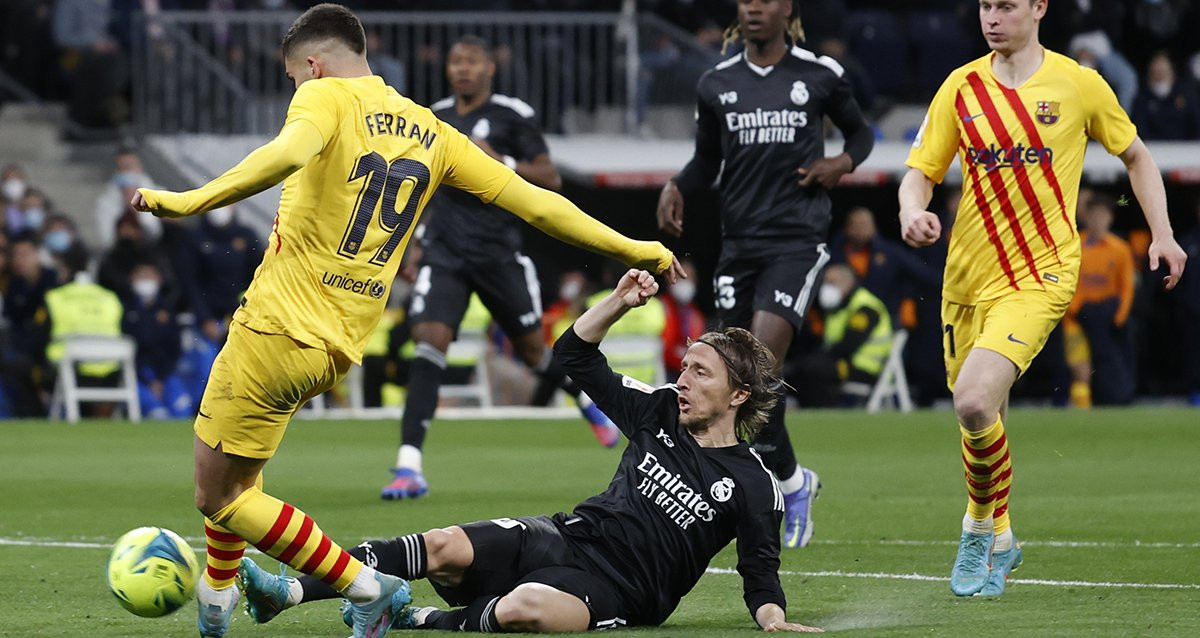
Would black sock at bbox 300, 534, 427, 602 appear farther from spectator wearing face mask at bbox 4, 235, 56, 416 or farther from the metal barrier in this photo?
the metal barrier

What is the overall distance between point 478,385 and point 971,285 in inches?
517

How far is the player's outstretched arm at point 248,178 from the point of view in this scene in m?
5.87

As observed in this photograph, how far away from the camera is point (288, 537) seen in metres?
6.49

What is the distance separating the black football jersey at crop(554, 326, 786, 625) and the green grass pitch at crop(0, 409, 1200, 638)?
188 mm

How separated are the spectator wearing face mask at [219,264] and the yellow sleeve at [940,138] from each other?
12.8 m

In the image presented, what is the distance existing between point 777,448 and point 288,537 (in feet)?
11.9

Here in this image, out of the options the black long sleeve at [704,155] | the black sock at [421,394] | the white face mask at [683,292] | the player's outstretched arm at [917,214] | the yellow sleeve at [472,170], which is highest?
the yellow sleeve at [472,170]

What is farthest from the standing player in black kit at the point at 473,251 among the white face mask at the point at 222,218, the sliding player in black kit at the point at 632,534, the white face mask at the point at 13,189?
the white face mask at the point at 13,189

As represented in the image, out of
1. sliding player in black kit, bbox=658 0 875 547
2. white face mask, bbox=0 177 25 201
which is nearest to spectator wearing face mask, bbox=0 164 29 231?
white face mask, bbox=0 177 25 201

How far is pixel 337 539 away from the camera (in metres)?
9.71

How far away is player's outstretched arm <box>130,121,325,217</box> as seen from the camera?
587 centimetres

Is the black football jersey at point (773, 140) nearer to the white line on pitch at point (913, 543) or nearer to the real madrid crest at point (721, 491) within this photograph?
the white line on pitch at point (913, 543)

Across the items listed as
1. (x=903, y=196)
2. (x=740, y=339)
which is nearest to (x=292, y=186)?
(x=740, y=339)

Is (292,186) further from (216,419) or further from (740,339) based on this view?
(740,339)
